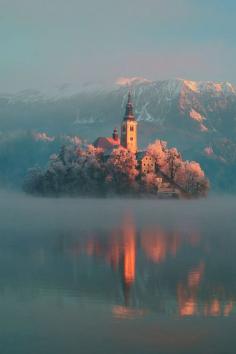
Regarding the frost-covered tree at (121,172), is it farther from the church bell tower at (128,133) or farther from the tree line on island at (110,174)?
the church bell tower at (128,133)

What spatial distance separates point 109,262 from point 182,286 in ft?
28.7

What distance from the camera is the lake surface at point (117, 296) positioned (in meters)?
20.3

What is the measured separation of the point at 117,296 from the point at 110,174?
10608cm

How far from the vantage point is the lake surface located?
66.7 feet

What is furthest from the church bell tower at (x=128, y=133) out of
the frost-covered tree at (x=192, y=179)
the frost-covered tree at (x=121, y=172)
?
the frost-covered tree at (x=121, y=172)

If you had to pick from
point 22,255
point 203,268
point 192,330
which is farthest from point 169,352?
point 22,255

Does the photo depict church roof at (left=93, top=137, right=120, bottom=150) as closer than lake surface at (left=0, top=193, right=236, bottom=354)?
No

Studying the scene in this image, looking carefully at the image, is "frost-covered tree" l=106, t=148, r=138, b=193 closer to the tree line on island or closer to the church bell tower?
the tree line on island

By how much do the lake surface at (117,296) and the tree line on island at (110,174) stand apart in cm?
8221

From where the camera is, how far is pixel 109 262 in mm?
36875

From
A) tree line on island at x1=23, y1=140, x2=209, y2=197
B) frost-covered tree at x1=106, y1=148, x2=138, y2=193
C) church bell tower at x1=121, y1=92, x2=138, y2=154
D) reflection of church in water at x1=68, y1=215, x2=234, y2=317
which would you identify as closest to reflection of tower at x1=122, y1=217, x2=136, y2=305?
reflection of church in water at x1=68, y1=215, x2=234, y2=317

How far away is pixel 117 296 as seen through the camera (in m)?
26.6

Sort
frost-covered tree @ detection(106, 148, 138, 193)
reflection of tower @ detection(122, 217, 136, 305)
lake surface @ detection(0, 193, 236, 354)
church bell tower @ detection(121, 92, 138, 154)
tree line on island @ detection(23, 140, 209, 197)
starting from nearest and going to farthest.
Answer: lake surface @ detection(0, 193, 236, 354), reflection of tower @ detection(122, 217, 136, 305), frost-covered tree @ detection(106, 148, 138, 193), tree line on island @ detection(23, 140, 209, 197), church bell tower @ detection(121, 92, 138, 154)

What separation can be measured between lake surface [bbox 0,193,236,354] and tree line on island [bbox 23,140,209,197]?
8221 centimetres
